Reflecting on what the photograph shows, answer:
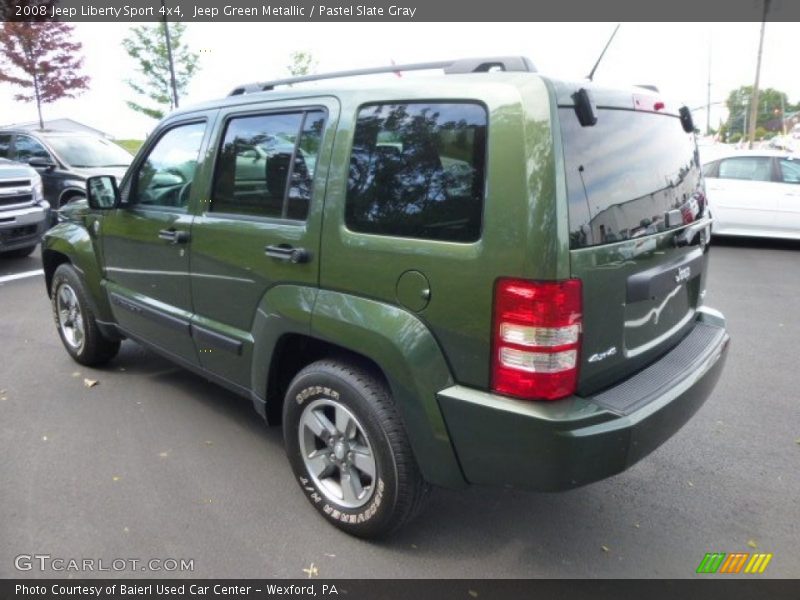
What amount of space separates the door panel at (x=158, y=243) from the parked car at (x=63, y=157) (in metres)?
6.52

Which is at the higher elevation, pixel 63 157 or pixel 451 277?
pixel 63 157

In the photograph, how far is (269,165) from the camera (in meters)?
2.94

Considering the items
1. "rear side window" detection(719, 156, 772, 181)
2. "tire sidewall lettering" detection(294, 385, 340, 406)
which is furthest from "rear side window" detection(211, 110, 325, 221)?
"rear side window" detection(719, 156, 772, 181)

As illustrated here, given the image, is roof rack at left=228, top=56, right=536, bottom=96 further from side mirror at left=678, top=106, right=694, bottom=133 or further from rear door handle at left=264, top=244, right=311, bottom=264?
side mirror at left=678, top=106, right=694, bottom=133

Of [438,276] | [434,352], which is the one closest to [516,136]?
[438,276]

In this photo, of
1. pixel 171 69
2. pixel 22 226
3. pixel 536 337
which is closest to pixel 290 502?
pixel 536 337

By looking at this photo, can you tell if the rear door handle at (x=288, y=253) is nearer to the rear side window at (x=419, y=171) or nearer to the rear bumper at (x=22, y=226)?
the rear side window at (x=419, y=171)

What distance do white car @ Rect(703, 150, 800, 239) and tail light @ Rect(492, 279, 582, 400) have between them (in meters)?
8.73

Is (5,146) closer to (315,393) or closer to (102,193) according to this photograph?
(102,193)

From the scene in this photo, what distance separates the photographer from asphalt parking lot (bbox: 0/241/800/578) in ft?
8.50

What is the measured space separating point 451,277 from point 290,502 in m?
1.51

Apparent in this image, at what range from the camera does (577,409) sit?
213 cm

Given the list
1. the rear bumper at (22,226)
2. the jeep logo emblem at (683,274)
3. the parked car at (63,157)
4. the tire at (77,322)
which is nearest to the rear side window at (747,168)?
the jeep logo emblem at (683,274)
